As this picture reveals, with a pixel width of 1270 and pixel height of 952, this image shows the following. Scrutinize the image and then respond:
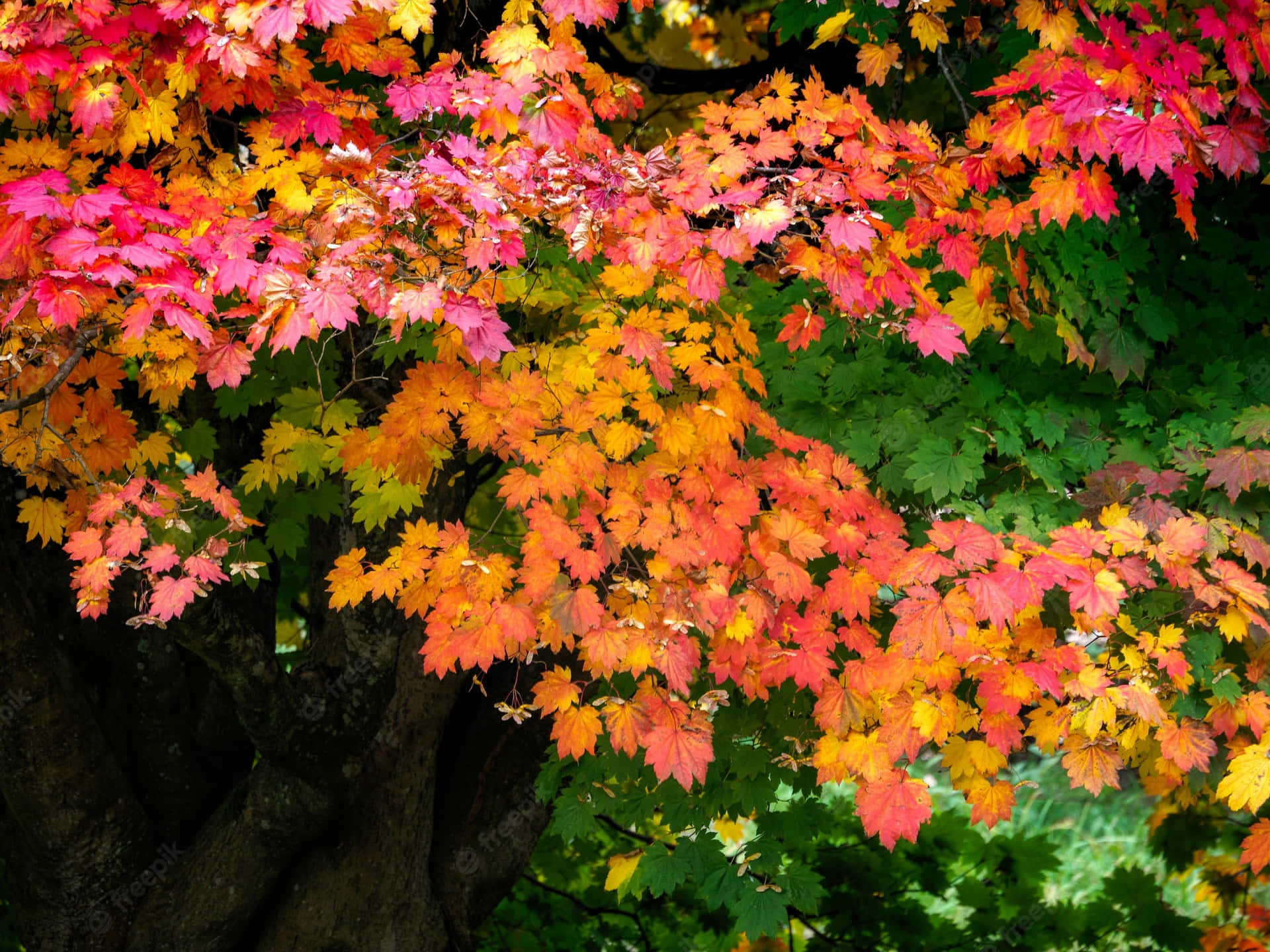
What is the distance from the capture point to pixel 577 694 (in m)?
4.24

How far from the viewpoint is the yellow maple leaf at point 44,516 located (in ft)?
15.8

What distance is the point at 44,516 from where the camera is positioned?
4.85 metres

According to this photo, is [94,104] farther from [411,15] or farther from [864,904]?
[864,904]

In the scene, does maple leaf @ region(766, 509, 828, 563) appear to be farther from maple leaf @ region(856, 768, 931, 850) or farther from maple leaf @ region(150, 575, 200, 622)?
maple leaf @ region(150, 575, 200, 622)

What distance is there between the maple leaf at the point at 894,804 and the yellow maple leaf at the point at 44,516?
11.1 ft

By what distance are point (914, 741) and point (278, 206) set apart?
2.81 meters

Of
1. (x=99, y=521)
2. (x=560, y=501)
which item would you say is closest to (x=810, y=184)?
(x=560, y=501)

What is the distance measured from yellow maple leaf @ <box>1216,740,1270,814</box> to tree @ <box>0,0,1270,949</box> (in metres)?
0.02

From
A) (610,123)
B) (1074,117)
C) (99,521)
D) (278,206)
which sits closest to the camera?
(1074,117)

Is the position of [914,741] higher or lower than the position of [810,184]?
lower

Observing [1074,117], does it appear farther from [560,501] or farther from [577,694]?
[577,694]

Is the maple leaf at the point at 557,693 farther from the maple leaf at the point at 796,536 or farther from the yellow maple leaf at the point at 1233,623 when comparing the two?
the yellow maple leaf at the point at 1233,623

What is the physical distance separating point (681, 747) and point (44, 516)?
9.41ft

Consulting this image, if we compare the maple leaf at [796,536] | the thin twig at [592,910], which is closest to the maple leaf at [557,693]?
the maple leaf at [796,536]
